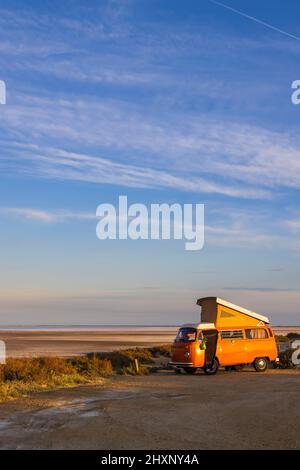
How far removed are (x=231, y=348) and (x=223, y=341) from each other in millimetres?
609

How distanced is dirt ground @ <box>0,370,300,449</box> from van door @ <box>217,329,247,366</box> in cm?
339

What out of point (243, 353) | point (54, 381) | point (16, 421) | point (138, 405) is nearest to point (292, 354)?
point (243, 353)

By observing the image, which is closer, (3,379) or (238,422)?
(238,422)

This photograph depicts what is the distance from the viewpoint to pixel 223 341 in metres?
26.0

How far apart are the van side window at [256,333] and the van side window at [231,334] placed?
43cm

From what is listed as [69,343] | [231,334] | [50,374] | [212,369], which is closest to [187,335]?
[212,369]

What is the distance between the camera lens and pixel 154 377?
25.6m

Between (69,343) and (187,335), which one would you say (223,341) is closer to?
(187,335)

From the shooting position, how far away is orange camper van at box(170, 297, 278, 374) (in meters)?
25.4

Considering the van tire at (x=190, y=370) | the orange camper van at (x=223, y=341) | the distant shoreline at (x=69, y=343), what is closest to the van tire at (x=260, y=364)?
the orange camper van at (x=223, y=341)

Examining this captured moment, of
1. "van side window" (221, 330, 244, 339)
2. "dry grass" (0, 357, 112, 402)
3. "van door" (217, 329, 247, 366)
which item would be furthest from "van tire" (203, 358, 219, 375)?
"dry grass" (0, 357, 112, 402)
